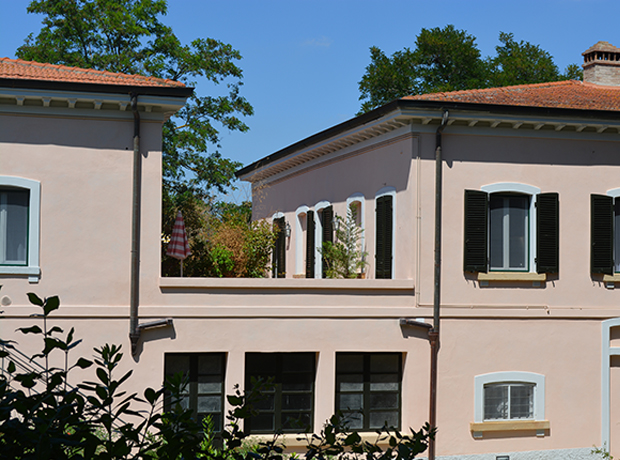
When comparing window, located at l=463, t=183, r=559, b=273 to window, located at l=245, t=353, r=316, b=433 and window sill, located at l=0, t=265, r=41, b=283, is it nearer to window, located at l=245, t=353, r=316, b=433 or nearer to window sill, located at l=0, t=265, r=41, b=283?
window, located at l=245, t=353, r=316, b=433

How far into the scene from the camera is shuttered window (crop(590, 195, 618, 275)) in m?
14.9

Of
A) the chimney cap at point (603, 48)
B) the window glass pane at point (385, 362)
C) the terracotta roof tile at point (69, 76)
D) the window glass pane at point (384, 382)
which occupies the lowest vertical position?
the window glass pane at point (384, 382)

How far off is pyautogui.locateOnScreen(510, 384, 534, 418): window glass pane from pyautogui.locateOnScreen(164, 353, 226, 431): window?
5.59 metres

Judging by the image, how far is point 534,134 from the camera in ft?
48.3

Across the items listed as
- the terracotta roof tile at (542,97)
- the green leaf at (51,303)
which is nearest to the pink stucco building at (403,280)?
the terracotta roof tile at (542,97)

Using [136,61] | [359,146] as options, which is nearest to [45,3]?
[136,61]

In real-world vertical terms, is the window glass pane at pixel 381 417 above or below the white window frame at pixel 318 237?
below

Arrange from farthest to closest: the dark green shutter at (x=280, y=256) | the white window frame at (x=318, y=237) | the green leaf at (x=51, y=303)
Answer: the dark green shutter at (x=280, y=256) < the white window frame at (x=318, y=237) < the green leaf at (x=51, y=303)

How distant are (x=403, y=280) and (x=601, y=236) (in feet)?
13.8

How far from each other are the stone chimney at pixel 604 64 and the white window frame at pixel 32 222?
45.2 feet

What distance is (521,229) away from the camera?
1478 centimetres

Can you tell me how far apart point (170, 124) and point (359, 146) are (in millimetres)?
14856

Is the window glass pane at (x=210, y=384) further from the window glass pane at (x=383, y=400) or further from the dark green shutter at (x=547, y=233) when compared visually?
the dark green shutter at (x=547, y=233)

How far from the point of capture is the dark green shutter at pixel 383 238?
15.1 metres
